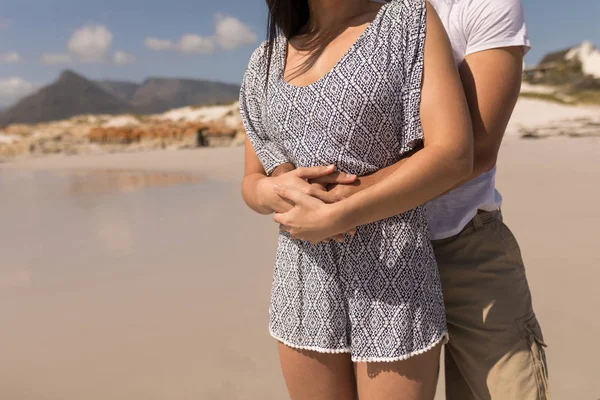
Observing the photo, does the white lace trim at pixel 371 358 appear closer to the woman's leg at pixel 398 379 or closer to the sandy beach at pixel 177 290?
the woman's leg at pixel 398 379

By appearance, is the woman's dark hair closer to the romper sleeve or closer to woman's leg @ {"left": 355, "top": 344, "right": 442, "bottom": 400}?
the romper sleeve

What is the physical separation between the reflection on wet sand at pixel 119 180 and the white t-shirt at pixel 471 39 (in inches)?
310

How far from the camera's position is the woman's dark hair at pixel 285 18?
4.53 feet

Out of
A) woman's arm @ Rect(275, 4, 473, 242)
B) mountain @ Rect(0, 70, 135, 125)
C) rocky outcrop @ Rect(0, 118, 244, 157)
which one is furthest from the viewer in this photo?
mountain @ Rect(0, 70, 135, 125)

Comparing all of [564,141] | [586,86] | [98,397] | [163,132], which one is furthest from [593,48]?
[98,397]

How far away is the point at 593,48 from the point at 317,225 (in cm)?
2423

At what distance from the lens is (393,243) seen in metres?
1.18

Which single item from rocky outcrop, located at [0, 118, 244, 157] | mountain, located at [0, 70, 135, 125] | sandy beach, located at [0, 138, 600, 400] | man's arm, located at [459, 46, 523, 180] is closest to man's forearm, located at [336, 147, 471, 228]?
man's arm, located at [459, 46, 523, 180]

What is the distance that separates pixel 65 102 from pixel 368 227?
4770 centimetres

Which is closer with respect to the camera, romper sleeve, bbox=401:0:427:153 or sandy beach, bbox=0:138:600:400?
romper sleeve, bbox=401:0:427:153

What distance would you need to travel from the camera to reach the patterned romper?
1.13m

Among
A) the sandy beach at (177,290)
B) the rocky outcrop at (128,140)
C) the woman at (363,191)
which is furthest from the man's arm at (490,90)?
the rocky outcrop at (128,140)

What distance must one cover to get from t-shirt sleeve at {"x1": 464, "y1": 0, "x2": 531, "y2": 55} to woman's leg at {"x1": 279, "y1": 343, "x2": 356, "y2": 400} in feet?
2.56

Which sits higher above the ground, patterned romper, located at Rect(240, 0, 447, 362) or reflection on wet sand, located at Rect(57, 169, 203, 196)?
patterned romper, located at Rect(240, 0, 447, 362)
